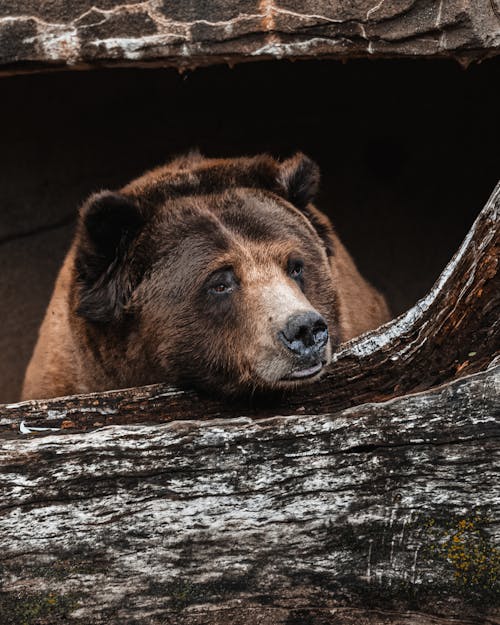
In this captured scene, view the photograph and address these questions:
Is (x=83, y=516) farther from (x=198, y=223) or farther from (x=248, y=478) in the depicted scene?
(x=198, y=223)

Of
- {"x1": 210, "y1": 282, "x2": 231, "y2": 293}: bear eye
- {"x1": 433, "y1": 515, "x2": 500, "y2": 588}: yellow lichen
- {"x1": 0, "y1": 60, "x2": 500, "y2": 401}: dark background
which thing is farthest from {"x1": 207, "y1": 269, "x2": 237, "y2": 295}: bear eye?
{"x1": 0, "y1": 60, "x2": 500, "y2": 401}: dark background

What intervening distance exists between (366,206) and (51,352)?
364 cm

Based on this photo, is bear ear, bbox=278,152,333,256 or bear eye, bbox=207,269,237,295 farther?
bear ear, bbox=278,152,333,256

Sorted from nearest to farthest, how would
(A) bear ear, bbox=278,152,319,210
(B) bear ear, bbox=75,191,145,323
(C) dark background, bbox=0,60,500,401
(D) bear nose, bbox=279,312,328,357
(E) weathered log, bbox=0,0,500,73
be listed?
1. (D) bear nose, bbox=279,312,328,357
2. (B) bear ear, bbox=75,191,145,323
3. (E) weathered log, bbox=0,0,500,73
4. (A) bear ear, bbox=278,152,319,210
5. (C) dark background, bbox=0,60,500,401

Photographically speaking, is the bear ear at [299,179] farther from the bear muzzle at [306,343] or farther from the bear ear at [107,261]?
the bear muzzle at [306,343]

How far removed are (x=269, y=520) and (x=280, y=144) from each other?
16.8 ft

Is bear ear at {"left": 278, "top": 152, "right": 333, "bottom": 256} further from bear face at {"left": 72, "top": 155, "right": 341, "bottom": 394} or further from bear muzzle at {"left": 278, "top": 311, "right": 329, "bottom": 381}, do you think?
bear muzzle at {"left": 278, "top": 311, "right": 329, "bottom": 381}

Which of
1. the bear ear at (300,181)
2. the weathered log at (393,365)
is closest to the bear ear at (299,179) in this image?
the bear ear at (300,181)

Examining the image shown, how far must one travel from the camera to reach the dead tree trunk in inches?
124

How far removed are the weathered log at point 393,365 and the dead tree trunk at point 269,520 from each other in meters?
0.36

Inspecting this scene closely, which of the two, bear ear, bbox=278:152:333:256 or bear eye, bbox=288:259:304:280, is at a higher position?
bear ear, bbox=278:152:333:256

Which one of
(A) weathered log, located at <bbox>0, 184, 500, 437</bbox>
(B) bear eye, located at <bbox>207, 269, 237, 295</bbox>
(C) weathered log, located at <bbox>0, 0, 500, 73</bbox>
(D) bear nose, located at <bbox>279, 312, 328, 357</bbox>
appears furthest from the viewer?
(C) weathered log, located at <bbox>0, 0, 500, 73</bbox>


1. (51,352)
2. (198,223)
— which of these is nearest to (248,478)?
(198,223)

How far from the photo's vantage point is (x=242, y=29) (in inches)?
186
